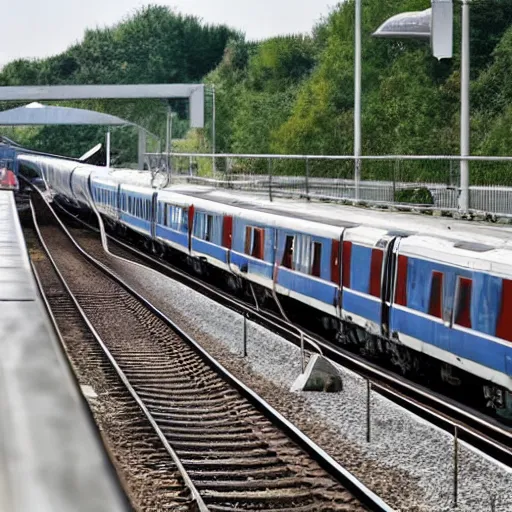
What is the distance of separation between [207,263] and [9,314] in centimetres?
2079

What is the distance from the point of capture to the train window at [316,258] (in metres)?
17.1

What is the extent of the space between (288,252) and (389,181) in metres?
3.90

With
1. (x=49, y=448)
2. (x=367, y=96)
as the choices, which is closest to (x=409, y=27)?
(x=49, y=448)

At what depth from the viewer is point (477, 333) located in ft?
37.6

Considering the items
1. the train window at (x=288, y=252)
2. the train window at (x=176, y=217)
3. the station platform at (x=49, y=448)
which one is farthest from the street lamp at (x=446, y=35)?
the station platform at (x=49, y=448)

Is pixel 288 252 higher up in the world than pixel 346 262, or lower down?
lower down

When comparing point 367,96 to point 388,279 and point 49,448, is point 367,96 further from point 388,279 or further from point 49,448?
point 49,448

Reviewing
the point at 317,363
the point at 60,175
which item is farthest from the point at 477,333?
the point at 60,175

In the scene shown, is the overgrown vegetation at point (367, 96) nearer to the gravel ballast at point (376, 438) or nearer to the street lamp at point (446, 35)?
the street lamp at point (446, 35)

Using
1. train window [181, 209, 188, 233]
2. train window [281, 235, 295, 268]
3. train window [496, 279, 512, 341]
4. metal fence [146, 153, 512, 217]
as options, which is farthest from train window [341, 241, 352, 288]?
train window [181, 209, 188, 233]

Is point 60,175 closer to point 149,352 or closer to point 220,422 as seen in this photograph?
point 149,352

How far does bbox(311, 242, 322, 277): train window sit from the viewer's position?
56.2 feet

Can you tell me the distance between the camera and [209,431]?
38.4ft

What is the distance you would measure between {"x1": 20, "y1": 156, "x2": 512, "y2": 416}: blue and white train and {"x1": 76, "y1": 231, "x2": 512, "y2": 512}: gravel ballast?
757 mm
